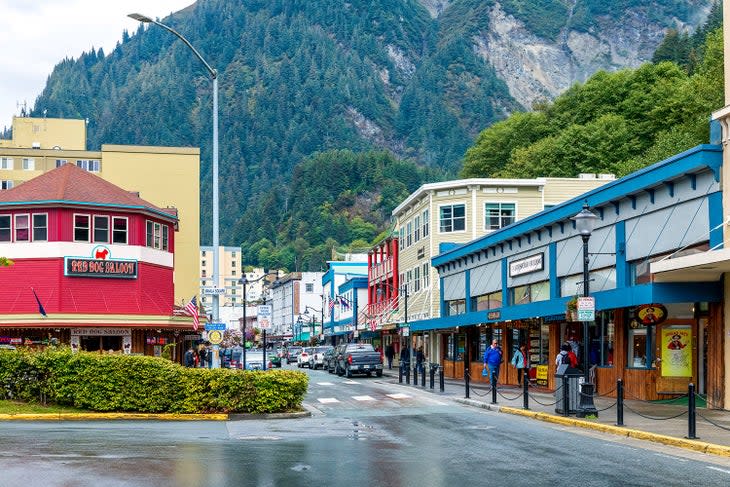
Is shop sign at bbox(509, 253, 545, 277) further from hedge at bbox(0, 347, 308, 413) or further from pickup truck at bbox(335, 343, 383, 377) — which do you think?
hedge at bbox(0, 347, 308, 413)

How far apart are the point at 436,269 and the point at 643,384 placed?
99.2ft

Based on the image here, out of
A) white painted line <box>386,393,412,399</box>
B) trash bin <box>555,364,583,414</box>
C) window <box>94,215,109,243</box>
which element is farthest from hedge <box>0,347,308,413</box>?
window <box>94,215,109,243</box>

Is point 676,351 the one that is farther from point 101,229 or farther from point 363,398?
point 101,229

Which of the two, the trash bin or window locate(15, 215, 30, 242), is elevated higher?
window locate(15, 215, 30, 242)

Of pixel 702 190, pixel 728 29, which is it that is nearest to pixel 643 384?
pixel 702 190

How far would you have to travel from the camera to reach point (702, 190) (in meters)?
25.3

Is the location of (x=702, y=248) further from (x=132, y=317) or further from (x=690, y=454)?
(x=132, y=317)

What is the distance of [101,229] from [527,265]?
2109 cm

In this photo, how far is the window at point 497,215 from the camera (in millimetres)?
58625

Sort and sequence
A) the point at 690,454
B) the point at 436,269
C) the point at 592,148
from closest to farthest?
1. the point at 690,454
2. the point at 436,269
3. the point at 592,148

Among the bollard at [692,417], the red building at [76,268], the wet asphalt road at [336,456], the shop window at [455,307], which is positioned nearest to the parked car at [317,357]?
the shop window at [455,307]

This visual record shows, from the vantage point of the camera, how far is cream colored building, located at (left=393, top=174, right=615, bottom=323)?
58156mm

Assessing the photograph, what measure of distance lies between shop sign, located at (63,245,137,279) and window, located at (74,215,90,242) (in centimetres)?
83

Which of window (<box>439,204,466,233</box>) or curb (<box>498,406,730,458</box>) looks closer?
curb (<box>498,406,730,458</box>)
